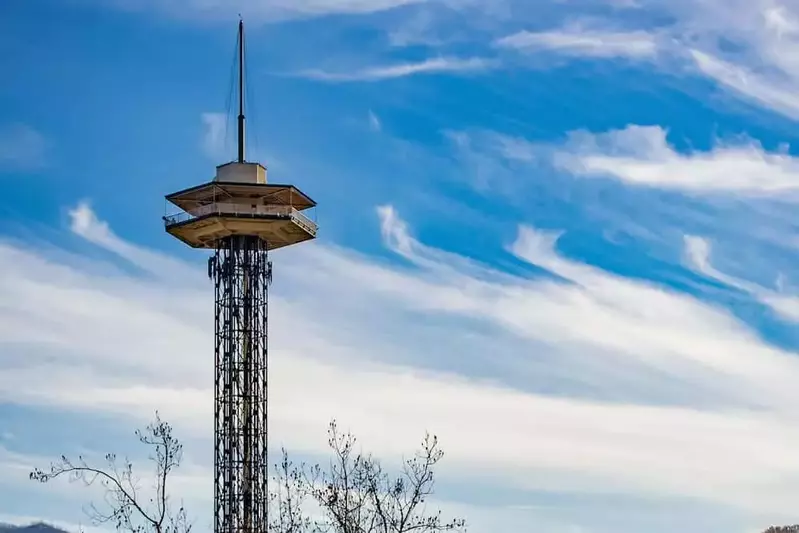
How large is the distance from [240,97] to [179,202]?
803cm

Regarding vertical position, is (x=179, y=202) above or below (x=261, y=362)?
above

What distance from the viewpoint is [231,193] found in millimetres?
77812

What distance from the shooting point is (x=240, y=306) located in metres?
78.1

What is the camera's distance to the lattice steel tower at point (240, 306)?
7731cm

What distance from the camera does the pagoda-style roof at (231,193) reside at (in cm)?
7762

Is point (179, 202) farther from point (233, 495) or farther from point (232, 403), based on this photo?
point (233, 495)

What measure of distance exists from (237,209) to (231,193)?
0.98 m

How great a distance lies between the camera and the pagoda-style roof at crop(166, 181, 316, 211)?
7762cm

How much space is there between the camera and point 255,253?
7925 centimetres

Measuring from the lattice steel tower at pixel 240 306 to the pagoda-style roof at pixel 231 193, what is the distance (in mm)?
55

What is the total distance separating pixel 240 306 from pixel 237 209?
5411mm

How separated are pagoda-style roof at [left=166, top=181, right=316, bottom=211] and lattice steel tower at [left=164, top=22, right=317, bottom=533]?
0.06 m

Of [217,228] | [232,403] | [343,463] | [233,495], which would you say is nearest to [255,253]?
[217,228]

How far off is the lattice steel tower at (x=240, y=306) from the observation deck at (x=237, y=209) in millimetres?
49
